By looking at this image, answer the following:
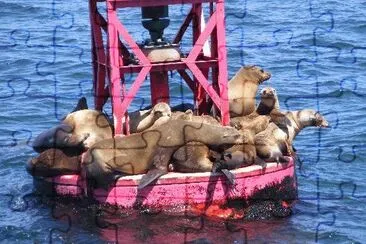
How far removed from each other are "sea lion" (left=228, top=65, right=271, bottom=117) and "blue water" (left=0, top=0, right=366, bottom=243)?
1.36 metres

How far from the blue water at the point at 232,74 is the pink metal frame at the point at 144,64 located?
140 centimetres

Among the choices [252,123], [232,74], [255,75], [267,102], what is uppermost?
[255,75]

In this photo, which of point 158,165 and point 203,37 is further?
point 203,37

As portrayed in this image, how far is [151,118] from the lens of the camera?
37.5 feet

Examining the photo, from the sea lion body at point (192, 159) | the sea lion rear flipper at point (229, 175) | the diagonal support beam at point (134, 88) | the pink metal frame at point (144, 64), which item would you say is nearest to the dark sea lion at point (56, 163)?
the pink metal frame at point (144, 64)

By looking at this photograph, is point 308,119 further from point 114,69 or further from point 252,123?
point 114,69

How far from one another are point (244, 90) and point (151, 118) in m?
1.36

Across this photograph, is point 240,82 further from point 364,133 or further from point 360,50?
point 360,50

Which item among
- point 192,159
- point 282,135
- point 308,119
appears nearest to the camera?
point 192,159

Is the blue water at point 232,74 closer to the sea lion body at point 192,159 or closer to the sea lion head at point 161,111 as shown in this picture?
the sea lion body at point 192,159

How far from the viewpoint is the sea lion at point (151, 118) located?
1129 centimetres

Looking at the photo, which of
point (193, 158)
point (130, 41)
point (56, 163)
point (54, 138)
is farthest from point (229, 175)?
point (54, 138)

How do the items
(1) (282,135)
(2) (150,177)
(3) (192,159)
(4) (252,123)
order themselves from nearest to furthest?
1. (2) (150,177)
2. (3) (192,159)
3. (4) (252,123)
4. (1) (282,135)

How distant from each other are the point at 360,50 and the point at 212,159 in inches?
475
